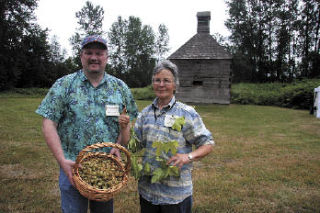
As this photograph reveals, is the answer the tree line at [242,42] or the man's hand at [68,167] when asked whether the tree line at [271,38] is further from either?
the man's hand at [68,167]

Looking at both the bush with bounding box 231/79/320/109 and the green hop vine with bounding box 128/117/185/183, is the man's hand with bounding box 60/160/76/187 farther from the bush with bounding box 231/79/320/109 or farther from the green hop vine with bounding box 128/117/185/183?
the bush with bounding box 231/79/320/109

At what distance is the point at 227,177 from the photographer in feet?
A: 17.1

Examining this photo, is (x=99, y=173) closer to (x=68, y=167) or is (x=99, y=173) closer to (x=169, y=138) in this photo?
(x=68, y=167)

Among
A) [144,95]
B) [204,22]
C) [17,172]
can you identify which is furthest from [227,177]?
[144,95]

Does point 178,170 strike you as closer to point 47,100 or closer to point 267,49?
point 47,100

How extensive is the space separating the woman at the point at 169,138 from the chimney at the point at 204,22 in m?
19.7

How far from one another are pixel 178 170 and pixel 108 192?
0.56 m

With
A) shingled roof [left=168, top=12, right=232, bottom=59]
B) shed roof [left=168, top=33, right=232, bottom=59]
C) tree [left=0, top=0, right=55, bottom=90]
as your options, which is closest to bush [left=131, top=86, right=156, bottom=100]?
shingled roof [left=168, top=12, right=232, bottom=59]

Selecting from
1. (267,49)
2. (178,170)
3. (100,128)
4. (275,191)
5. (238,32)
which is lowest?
(275,191)

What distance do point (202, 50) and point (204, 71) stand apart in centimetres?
163

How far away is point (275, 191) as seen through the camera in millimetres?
4609

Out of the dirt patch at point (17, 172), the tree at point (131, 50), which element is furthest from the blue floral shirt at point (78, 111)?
the tree at point (131, 50)

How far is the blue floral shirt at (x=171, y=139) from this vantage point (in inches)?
82.2

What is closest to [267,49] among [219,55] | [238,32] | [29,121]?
[238,32]
